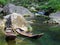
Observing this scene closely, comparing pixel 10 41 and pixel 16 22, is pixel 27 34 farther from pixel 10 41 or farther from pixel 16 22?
pixel 10 41

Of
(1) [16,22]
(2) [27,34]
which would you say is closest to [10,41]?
(2) [27,34]

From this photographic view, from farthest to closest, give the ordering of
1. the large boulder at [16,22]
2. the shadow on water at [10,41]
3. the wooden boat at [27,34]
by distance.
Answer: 1. the large boulder at [16,22]
2. the wooden boat at [27,34]
3. the shadow on water at [10,41]

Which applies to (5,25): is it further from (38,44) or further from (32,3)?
(32,3)

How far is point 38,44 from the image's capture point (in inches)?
678

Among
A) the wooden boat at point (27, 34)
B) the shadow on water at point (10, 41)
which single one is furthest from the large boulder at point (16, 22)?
the shadow on water at point (10, 41)

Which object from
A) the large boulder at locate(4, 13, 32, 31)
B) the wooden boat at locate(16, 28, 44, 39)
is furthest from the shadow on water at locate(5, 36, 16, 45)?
the large boulder at locate(4, 13, 32, 31)

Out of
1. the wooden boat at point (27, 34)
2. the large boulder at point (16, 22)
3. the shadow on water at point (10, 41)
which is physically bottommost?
the wooden boat at point (27, 34)

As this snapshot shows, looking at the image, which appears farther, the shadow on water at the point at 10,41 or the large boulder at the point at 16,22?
the large boulder at the point at 16,22

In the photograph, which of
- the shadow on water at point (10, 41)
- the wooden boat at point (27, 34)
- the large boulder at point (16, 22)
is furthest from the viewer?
the large boulder at point (16, 22)

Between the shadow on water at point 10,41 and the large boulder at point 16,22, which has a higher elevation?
the large boulder at point 16,22

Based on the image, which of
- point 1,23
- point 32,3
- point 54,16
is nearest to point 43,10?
point 54,16

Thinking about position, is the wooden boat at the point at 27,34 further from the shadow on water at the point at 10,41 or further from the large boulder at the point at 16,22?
the shadow on water at the point at 10,41

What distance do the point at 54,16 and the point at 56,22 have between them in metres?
4.61

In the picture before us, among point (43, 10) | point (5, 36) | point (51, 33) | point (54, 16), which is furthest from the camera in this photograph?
point (43, 10)
